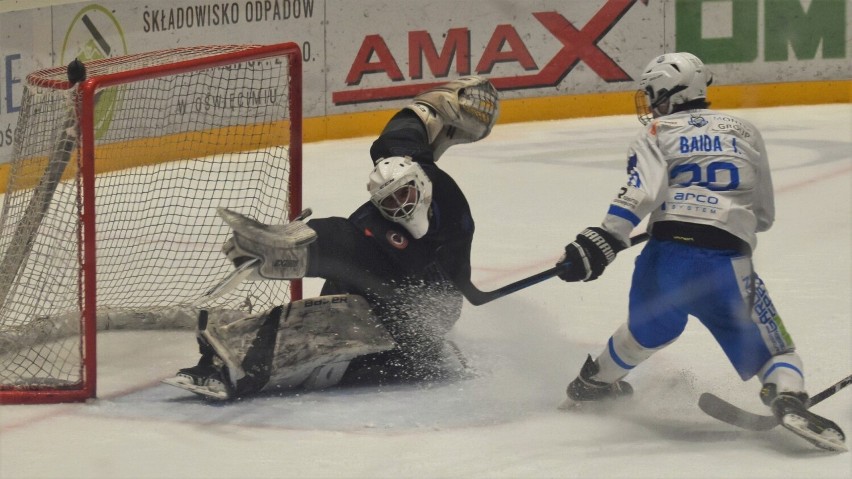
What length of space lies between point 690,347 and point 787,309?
1.88 ft

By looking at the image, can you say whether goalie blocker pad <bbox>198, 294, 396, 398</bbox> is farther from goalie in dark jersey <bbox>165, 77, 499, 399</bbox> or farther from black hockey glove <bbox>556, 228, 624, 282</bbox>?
black hockey glove <bbox>556, 228, 624, 282</bbox>

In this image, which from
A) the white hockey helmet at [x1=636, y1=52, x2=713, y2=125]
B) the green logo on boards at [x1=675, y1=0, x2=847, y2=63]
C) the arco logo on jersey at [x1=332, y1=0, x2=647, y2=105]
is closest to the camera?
the white hockey helmet at [x1=636, y1=52, x2=713, y2=125]

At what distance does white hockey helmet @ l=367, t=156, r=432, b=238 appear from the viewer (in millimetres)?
3432

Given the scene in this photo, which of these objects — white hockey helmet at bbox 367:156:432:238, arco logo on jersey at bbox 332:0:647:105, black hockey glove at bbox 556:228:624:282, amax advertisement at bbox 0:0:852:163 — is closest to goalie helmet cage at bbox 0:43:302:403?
white hockey helmet at bbox 367:156:432:238

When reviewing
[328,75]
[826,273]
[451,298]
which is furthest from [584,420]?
[328,75]

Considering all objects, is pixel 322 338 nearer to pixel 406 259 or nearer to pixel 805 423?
pixel 406 259

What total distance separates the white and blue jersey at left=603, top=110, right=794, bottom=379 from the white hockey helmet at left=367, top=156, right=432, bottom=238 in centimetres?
51

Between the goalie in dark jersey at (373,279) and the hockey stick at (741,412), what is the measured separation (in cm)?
72

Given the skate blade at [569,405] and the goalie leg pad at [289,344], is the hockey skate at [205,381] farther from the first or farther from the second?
the skate blade at [569,405]

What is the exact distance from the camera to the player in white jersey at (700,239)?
125 inches

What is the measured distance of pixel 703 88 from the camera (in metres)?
3.32

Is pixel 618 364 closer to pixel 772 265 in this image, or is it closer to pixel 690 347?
pixel 690 347

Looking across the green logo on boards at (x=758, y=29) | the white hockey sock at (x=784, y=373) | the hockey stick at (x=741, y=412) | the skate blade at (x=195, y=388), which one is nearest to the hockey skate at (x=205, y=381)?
the skate blade at (x=195, y=388)

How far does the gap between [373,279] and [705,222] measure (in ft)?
2.97
